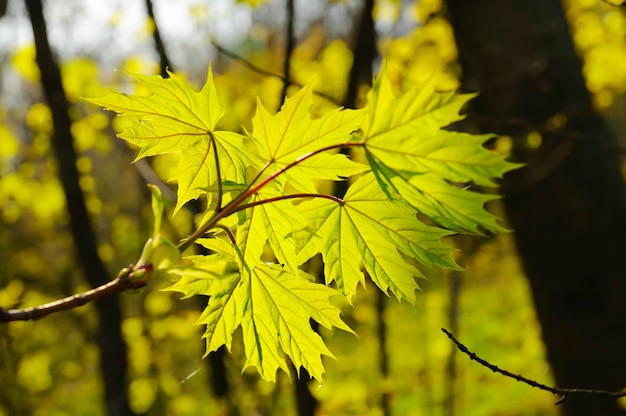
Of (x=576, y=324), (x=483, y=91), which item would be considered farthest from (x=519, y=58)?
(x=576, y=324)

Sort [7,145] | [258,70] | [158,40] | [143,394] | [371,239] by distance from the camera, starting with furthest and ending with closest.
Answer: [143,394], [7,145], [158,40], [258,70], [371,239]

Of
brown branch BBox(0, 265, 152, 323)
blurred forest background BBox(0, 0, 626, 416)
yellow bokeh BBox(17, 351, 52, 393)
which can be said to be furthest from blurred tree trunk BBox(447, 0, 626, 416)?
yellow bokeh BBox(17, 351, 52, 393)

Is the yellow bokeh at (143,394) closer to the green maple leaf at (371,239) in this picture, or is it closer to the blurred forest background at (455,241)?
the blurred forest background at (455,241)

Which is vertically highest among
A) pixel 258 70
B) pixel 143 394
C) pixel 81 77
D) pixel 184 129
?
pixel 81 77

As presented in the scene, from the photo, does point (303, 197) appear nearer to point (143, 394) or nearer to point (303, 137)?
point (303, 137)

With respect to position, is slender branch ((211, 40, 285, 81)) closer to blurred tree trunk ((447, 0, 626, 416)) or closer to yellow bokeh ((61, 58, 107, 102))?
blurred tree trunk ((447, 0, 626, 416))

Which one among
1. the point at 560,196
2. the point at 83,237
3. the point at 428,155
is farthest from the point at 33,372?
the point at 428,155

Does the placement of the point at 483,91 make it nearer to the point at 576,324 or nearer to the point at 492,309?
the point at 576,324
